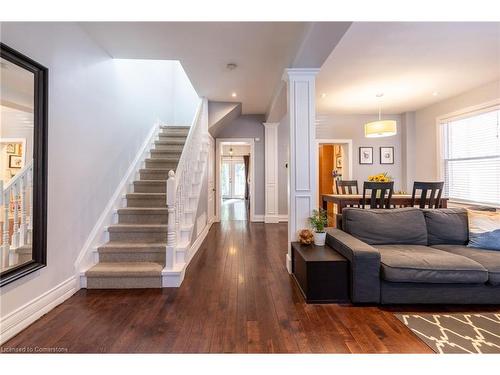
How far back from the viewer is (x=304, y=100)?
9.16ft

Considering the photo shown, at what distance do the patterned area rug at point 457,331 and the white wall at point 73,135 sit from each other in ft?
9.59

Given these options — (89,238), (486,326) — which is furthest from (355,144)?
(89,238)

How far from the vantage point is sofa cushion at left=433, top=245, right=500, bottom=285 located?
2.01m

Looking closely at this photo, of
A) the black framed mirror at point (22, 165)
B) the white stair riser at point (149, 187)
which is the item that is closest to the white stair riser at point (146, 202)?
the white stair riser at point (149, 187)

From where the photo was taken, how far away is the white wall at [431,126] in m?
4.19

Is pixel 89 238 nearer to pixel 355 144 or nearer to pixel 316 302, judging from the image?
pixel 316 302

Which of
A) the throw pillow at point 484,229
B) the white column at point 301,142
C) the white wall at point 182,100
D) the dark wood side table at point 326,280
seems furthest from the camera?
the white wall at point 182,100

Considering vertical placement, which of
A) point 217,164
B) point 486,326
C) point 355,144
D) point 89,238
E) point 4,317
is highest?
point 355,144

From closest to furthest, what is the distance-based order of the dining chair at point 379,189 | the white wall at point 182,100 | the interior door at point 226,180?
1. the dining chair at point 379,189
2. the white wall at point 182,100
3. the interior door at point 226,180

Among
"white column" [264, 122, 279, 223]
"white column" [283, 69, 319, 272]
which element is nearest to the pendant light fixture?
"white column" [283, 69, 319, 272]

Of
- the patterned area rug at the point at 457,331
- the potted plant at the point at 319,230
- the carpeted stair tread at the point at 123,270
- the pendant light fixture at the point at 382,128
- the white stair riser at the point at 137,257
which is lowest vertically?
the patterned area rug at the point at 457,331

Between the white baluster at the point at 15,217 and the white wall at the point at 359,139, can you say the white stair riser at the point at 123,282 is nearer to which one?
the white baluster at the point at 15,217
